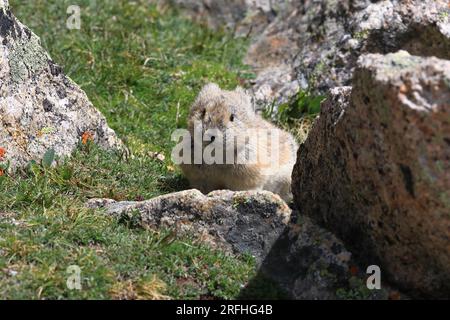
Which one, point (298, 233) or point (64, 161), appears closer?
point (298, 233)

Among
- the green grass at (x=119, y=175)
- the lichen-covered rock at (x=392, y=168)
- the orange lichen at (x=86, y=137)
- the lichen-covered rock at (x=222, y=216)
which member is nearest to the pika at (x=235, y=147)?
the green grass at (x=119, y=175)

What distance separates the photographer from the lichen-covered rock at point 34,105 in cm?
834

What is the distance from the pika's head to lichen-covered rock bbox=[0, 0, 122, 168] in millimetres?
1173

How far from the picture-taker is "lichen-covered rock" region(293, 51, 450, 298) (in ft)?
18.0

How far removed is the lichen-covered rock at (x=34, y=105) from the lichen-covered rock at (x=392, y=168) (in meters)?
3.03

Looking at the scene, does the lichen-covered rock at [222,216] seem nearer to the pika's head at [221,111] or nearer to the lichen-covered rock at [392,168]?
the lichen-covered rock at [392,168]

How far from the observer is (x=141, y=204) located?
7500mm

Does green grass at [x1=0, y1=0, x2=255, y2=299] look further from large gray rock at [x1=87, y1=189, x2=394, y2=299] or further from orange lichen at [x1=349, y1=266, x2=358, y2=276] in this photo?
orange lichen at [x1=349, y1=266, x2=358, y2=276]

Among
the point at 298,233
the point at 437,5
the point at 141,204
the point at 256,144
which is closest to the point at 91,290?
the point at 141,204

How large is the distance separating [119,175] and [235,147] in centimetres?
130

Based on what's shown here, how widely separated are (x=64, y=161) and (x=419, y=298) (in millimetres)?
3983

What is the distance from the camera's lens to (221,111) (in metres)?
8.63

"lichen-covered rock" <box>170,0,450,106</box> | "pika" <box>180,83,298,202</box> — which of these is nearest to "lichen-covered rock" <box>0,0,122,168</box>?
"pika" <box>180,83,298,202</box>

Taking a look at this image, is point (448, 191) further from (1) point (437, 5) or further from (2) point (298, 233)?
(1) point (437, 5)
